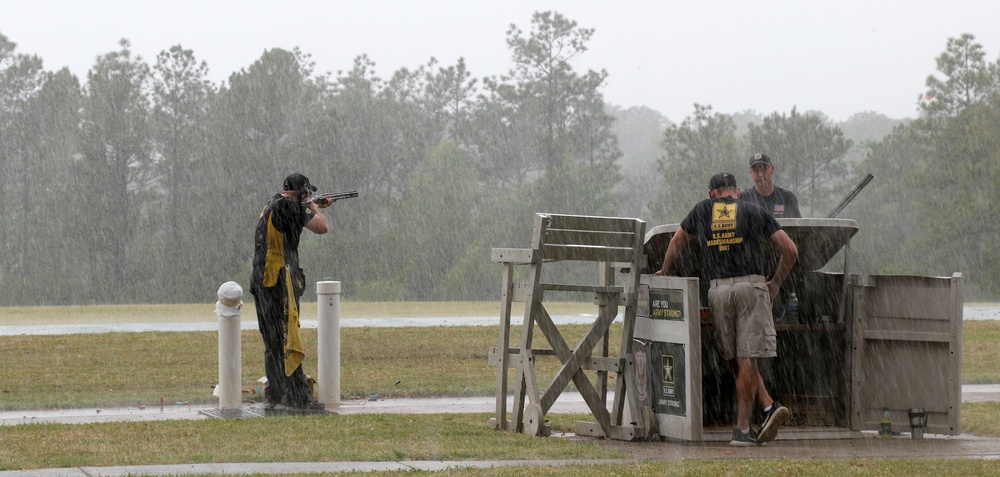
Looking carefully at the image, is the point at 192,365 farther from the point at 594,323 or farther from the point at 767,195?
the point at 767,195

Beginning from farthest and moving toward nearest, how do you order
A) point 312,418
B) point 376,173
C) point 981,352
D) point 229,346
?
point 376,173 < point 981,352 < point 229,346 < point 312,418

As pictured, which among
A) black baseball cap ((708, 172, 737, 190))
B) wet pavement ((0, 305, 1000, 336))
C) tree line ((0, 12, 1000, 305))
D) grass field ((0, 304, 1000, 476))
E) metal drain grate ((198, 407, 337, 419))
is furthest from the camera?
tree line ((0, 12, 1000, 305))

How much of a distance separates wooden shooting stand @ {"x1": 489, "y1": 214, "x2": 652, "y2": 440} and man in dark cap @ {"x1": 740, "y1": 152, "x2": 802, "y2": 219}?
1.57 m

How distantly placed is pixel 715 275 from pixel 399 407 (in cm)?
360

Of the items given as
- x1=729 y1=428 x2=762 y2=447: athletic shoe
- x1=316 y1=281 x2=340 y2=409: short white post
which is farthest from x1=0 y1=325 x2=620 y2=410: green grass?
x1=729 y1=428 x2=762 y2=447: athletic shoe

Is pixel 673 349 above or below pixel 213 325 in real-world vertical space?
above

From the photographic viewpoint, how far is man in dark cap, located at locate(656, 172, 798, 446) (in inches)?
348

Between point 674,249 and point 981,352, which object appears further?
point 981,352

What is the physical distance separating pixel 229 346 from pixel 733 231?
179 inches

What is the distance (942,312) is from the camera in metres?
9.52

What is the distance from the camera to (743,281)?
351 inches

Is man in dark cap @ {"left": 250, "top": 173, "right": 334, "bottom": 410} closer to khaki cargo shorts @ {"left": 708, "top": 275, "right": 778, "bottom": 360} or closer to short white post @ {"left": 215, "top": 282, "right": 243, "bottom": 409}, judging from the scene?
short white post @ {"left": 215, "top": 282, "right": 243, "bottom": 409}

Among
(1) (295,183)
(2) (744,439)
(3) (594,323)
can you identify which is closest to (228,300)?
(1) (295,183)

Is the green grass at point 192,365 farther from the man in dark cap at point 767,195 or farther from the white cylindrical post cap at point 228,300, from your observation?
the man in dark cap at point 767,195
